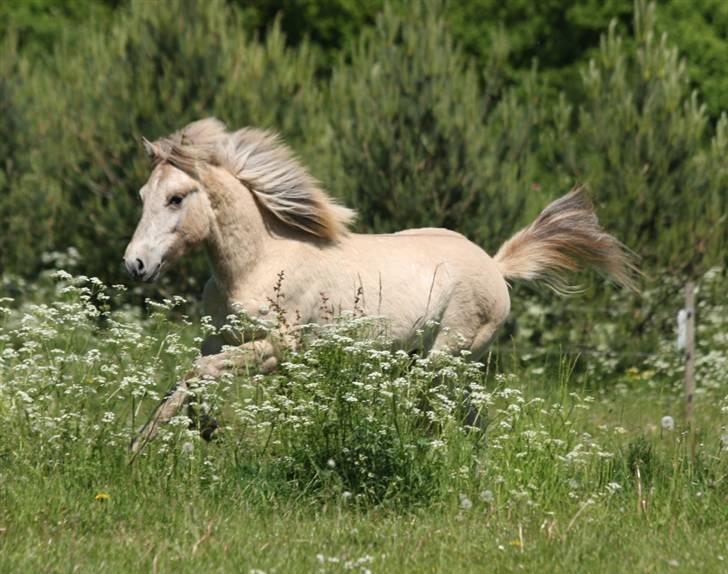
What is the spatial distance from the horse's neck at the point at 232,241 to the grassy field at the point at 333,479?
934 millimetres

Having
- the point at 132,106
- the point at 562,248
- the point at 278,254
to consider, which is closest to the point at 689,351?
the point at 562,248

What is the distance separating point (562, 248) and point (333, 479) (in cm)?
352

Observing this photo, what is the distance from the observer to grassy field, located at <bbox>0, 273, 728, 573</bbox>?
19.4 ft

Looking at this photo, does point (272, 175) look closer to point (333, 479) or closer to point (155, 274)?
point (155, 274)

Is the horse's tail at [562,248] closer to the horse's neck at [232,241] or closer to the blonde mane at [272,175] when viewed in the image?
the blonde mane at [272,175]

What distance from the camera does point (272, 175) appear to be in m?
8.55

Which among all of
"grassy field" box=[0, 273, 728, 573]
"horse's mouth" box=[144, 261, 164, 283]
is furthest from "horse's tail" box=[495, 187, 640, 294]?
"horse's mouth" box=[144, 261, 164, 283]

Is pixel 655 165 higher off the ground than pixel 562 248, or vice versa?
pixel 655 165

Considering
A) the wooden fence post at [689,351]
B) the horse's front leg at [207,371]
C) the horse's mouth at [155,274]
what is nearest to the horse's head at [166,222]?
the horse's mouth at [155,274]

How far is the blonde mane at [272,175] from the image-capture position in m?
8.40

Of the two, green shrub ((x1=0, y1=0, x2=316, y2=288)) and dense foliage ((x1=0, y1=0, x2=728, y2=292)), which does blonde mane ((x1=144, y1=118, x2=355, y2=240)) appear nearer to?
dense foliage ((x1=0, y1=0, x2=728, y2=292))

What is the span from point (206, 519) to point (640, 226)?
8.11 metres

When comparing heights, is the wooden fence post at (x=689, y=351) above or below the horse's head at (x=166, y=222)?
below

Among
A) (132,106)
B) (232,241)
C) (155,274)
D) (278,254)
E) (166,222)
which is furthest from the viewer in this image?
(132,106)
